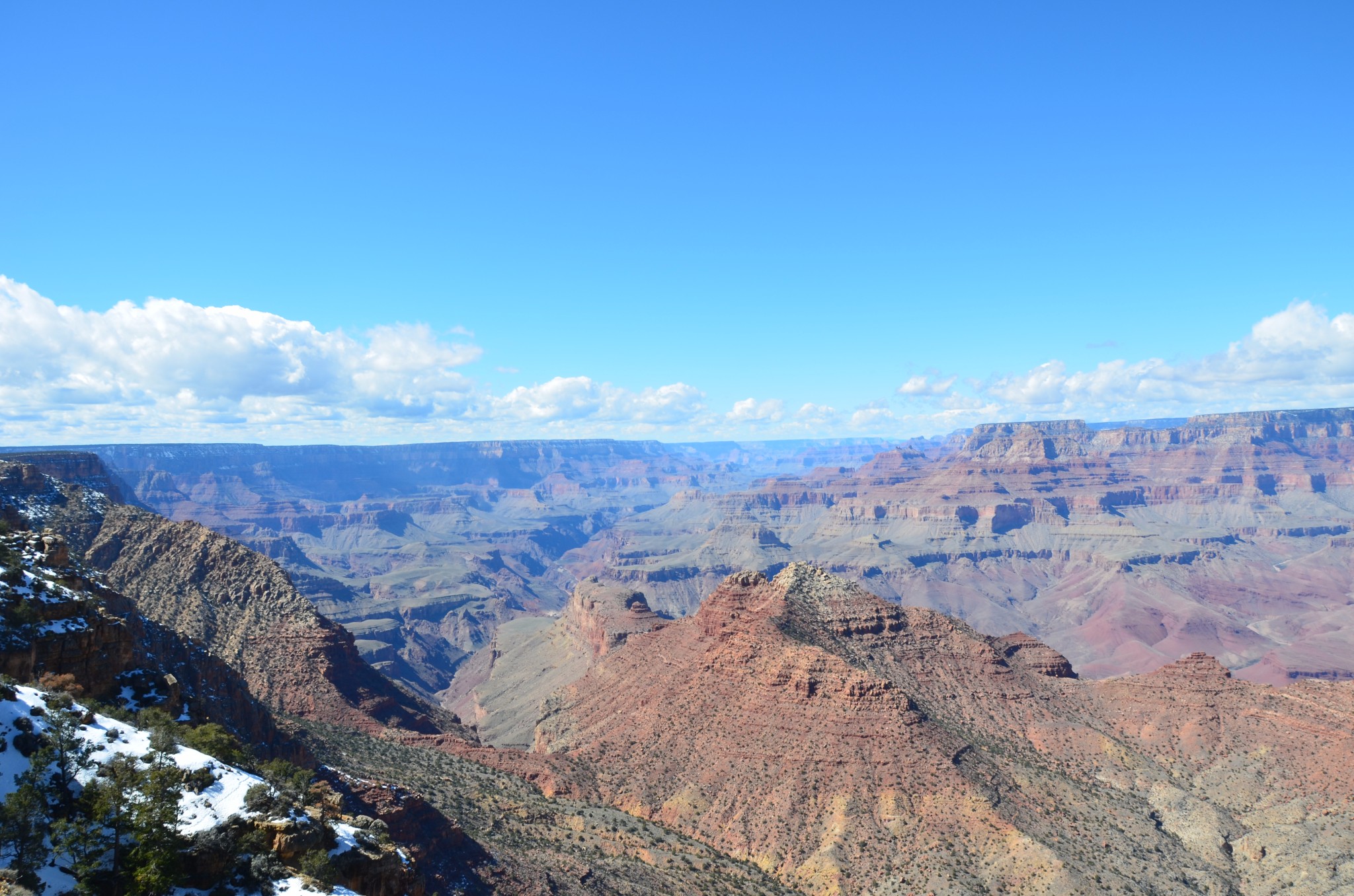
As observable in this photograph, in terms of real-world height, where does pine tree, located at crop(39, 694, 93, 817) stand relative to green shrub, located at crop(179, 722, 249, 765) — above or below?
above

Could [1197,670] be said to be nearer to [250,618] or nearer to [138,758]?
[138,758]

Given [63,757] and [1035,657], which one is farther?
[1035,657]

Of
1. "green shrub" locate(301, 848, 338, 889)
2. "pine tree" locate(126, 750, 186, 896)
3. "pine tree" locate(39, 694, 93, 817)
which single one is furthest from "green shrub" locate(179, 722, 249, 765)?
"green shrub" locate(301, 848, 338, 889)

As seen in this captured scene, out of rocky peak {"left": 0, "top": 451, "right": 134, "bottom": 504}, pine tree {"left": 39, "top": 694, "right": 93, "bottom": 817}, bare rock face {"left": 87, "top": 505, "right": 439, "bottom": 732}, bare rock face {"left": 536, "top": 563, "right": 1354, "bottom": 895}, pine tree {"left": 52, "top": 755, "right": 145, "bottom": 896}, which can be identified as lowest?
bare rock face {"left": 536, "top": 563, "right": 1354, "bottom": 895}

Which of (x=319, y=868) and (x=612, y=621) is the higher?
(x=319, y=868)

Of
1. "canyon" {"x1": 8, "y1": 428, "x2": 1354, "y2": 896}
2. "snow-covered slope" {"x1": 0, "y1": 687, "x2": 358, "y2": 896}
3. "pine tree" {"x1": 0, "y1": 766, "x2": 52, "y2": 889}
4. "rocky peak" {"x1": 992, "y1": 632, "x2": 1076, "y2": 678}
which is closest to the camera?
"pine tree" {"x1": 0, "y1": 766, "x2": 52, "y2": 889}

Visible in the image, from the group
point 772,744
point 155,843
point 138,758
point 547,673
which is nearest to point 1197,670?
point 772,744

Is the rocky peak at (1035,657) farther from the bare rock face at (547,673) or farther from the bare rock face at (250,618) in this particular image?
the bare rock face at (250,618)

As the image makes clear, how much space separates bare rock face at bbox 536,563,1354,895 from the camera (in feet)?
225

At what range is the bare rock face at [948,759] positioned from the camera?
225 ft

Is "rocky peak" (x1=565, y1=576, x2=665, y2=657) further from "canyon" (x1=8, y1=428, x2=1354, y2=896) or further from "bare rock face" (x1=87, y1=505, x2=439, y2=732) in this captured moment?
"bare rock face" (x1=87, y1=505, x2=439, y2=732)

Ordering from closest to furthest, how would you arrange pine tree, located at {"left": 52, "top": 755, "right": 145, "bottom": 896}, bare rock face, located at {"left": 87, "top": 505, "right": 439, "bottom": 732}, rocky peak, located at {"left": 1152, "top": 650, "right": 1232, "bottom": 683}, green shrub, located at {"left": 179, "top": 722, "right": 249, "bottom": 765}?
pine tree, located at {"left": 52, "top": 755, "right": 145, "bottom": 896} → green shrub, located at {"left": 179, "top": 722, "right": 249, "bottom": 765} → bare rock face, located at {"left": 87, "top": 505, "right": 439, "bottom": 732} → rocky peak, located at {"left": 1152, "top": 650, "right": 1232, "bottom": 683}

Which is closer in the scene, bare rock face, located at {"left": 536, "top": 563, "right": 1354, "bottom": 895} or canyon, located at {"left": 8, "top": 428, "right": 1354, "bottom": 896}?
canyon, located at {"left": 8, "top": 428, "right": 1354, "bottom": 896}

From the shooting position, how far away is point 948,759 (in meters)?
78.1
